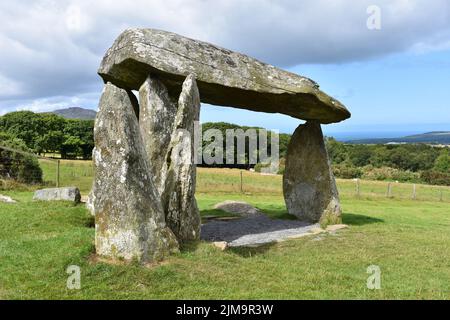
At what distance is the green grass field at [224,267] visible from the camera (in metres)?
8.51

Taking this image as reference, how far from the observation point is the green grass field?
27.9ft

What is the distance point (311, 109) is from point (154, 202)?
7.86 m

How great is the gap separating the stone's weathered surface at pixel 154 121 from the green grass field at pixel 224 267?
2837mm

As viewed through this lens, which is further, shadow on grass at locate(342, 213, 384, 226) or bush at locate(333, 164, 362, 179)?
bush at locate(333, 164, 362, 179)

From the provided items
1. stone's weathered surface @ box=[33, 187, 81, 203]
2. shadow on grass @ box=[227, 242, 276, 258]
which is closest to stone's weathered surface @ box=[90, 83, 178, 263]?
shadow on grass @ box=[227, 242, 276, 258]

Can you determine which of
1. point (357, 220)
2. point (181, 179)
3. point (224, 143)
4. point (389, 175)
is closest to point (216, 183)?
point (357, 220)

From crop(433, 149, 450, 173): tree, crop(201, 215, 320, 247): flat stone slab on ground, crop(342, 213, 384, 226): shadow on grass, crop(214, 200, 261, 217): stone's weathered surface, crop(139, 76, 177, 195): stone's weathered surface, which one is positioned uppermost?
crop(139, 76, 177, 195): stone's weathered surface

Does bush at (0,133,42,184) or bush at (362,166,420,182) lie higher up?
bush at (0,133,42,184)

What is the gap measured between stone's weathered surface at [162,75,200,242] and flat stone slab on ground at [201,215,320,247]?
212 cm

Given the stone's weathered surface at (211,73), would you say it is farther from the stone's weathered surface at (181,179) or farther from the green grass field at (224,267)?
the green grass field at (224,267)

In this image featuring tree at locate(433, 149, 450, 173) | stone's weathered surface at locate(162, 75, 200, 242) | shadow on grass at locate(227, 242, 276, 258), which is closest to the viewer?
stone's weathered surface at locate(162, 75, 200, 242)

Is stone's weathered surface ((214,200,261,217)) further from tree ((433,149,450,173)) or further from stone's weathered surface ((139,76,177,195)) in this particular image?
tree ((433,149,450,173))

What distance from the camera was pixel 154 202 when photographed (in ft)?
32.8
